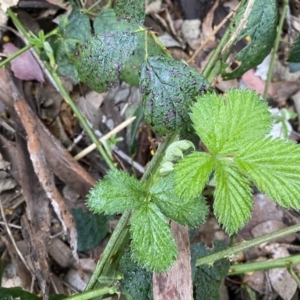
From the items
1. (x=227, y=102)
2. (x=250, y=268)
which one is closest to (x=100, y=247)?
(x=250, y=268)

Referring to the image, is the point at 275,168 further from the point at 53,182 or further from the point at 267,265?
the point at 53,182

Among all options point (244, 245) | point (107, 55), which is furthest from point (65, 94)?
point (244, 245)

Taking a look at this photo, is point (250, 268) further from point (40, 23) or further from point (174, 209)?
point (40, 23)

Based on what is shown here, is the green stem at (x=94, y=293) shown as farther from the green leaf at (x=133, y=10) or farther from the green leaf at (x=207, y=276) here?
the green leaf at (x=133, y=10)

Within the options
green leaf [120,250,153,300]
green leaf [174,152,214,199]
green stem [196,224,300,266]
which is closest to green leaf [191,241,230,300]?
green stem [196,224,300,266]

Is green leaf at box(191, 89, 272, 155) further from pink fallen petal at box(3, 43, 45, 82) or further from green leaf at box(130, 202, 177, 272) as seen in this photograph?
pink fallen petal at box(3, 43, 45, 82)
